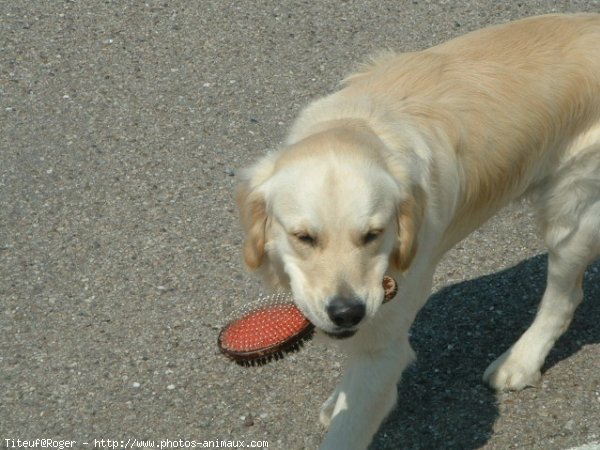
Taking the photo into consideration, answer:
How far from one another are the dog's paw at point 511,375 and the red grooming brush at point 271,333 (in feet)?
3.64

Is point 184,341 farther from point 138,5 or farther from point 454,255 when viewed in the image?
point 138,5

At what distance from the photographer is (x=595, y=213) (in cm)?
449

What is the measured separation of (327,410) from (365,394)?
1.52 ft

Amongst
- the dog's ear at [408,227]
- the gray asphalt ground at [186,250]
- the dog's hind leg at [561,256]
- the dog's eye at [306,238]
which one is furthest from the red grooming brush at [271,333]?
the dog's hind leg at [561,256]

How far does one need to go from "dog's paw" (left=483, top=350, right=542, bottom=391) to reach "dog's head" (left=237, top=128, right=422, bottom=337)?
1133 millimetres

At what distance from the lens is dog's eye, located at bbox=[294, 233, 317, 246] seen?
3.57 metres

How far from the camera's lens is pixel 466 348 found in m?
4.94

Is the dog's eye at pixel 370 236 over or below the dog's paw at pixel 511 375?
over

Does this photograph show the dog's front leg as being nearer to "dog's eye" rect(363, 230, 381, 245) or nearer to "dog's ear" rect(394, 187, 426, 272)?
"dog's ear" rect(394, 187, 426, 272)

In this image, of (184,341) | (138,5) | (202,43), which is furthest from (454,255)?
(138,5)

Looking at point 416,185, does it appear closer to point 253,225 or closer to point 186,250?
point 253,225

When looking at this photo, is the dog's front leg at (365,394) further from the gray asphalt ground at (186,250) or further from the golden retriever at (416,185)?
the gray asphalt ground at (186,250)

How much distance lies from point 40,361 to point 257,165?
1.48 metres

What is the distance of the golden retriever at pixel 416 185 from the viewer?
11.7 feet
